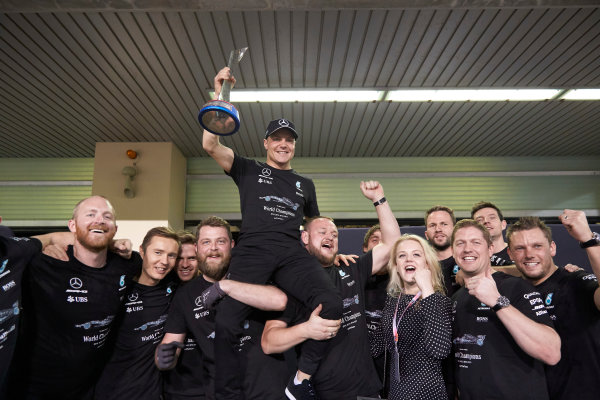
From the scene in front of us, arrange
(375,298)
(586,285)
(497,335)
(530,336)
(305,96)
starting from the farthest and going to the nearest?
(305,96) < (375,298) < (586,285) < (497,335) < (530,336)

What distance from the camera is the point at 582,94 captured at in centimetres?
722

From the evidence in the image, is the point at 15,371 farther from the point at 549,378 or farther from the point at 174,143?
the point at 174,143

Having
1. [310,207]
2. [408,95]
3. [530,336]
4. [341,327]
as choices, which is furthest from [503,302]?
[408,95]

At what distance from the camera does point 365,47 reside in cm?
586

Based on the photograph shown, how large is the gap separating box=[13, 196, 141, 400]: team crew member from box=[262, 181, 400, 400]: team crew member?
1.33 metres

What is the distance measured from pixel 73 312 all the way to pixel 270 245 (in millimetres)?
1566

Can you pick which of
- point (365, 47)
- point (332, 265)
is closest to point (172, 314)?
point (332, 265)

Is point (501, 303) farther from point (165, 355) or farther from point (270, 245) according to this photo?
point (165, 355)

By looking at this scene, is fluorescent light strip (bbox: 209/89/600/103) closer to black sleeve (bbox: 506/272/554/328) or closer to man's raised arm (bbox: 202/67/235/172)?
man's raised arm (bbox: 202/67/235/172)

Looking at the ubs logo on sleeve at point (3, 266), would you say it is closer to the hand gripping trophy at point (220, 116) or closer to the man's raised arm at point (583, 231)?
the hand gripping trophy at point (220, 116)

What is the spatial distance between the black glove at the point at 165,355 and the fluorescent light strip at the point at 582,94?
7854mm

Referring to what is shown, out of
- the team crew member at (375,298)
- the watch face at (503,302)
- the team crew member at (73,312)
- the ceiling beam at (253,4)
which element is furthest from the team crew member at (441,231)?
the team crew member at (73,312)

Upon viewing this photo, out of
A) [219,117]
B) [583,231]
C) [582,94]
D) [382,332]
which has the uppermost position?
[582,94]

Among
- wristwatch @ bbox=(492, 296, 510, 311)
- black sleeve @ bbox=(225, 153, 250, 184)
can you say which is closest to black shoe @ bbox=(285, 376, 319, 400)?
wristwatch @ bbox=(492, 296, 510, 311)
